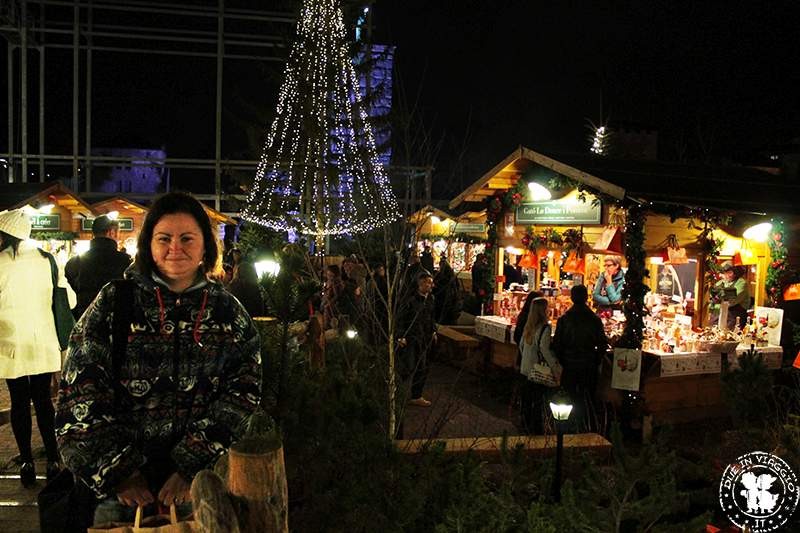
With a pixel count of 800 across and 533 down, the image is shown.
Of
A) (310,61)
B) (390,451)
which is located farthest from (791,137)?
(390,451)

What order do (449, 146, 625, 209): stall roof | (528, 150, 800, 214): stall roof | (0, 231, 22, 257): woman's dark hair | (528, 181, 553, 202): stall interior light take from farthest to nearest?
(528, 181, 553, 202): stall interior light
(449, 146, 625, 209): stall roof
(528, 150, 800, 214): stall roof
(0, 231, 22, 257): woman's dark hair

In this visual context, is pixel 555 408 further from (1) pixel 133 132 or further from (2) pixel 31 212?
(1) pixel 133 132

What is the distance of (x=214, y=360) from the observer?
7.79ft

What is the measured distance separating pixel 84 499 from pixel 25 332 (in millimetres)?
2803

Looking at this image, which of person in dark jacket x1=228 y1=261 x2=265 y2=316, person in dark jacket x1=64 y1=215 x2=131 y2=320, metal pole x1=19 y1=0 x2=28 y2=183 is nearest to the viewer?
person in dark jacket x1=64 y1=215 x2=131 y2=320

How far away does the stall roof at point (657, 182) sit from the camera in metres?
8.50

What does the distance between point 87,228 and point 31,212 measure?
4.49ft

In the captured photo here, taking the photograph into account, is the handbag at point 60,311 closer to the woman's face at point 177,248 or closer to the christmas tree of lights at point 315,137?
the woman's face at point 177,248

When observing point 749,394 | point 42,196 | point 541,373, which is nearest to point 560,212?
point 541,373

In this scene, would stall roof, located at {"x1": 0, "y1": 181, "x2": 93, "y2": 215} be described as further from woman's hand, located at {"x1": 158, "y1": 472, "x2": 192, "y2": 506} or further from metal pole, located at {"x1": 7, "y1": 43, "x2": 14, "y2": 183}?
woman's hand, located at {"x1": 158, "y1": 472, "x2": 192, "y2": 506}

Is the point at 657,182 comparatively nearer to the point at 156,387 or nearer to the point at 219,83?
the point at 156,387

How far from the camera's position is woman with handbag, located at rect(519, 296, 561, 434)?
7270mm
